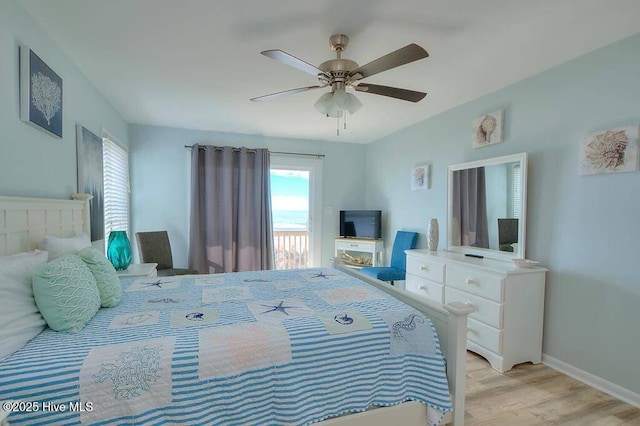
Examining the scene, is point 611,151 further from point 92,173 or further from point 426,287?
point 92,173

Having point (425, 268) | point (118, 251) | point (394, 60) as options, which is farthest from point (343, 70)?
point (118, 251)

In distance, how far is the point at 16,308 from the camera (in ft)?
3.99

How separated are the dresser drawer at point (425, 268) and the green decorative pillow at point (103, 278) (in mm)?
2622

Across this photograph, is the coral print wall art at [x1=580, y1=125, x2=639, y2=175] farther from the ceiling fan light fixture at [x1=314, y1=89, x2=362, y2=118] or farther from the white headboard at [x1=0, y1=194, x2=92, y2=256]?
the white headboard at [x1=0, y1=194, x2=92, y2=256]

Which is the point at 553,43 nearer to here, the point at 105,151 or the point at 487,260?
the point at 487,260

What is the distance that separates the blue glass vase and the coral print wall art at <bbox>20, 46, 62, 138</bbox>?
3.25 feet

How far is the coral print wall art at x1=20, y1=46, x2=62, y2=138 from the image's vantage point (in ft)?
5.52

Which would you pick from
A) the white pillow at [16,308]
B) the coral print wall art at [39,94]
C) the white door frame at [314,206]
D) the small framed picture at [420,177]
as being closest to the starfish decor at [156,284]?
the white pillow at [16,308]

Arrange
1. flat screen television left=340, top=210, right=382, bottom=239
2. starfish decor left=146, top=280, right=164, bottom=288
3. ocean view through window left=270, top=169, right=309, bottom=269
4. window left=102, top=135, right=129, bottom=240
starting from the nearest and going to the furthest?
1. starfish decor left=146, top=280, right=164, bottom=288
2. window left=102, top=135, right=129, bottom=240
3. flat screen television left=340, top=210, right=382, bottom=239
4. ocean view through window left=270, top=169, right=309, bottom=269

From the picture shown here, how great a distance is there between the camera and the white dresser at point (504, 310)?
2.34 m

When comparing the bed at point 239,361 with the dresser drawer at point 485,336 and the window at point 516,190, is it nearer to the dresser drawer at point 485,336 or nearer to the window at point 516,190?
the dresser drawer at point 485,336

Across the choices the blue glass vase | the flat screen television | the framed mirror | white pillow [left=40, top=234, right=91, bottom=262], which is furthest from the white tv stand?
white pillow [left=40, top=234, right=91, bottom=262]

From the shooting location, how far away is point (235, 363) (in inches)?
47.9

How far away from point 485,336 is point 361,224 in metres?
2.49
